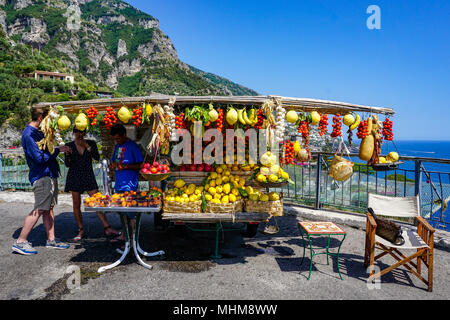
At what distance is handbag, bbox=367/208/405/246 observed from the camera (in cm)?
359

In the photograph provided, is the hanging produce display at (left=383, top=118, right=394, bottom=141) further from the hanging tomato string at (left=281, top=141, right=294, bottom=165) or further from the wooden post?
the wooden post

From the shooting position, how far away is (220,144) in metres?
4.79

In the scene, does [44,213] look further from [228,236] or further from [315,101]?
[315,101]

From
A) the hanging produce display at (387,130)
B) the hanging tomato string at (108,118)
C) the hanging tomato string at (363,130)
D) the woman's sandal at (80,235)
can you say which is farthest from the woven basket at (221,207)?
the hanging produce display at (387,130)

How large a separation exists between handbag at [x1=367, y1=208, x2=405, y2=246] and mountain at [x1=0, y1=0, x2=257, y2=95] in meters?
96.5

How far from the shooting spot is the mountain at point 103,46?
118625 millimetres

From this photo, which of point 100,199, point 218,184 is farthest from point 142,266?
point 218,184

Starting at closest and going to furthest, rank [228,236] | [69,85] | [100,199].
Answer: [100,199], [228,236], [69,85]

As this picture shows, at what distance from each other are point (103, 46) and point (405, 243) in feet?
544

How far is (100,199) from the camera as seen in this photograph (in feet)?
13.1

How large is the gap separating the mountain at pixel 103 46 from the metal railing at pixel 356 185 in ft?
297

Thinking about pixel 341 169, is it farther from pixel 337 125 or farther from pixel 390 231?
pixel 390 231

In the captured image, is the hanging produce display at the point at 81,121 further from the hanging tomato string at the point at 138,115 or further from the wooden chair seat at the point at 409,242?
the wooden chair seat at the point at 409,242
